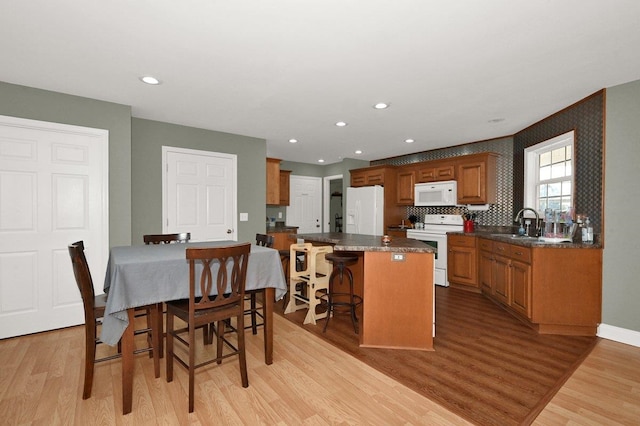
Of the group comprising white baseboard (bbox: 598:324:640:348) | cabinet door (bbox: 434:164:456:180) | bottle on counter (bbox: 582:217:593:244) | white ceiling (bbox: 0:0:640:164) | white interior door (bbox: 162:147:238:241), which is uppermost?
white ceiling (bbox: 0:0:640:164)

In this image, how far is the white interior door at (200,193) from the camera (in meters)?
4.20

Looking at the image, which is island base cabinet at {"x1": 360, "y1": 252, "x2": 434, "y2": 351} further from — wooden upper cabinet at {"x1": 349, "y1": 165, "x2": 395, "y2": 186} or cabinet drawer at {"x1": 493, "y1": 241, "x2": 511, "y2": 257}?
wooden upper cabinet at {"x1": 349, "y1": 165, "x2": 395, "y2": 186}

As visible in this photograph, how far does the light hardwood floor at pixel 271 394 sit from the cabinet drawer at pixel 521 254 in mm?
991

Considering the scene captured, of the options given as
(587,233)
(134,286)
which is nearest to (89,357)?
(134,286)

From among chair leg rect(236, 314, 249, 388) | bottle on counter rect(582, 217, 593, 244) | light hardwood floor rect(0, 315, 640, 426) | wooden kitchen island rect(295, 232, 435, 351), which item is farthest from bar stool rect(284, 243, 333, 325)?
bottle on counter rect(582, 217, 593, 244)

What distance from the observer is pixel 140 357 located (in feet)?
8.52

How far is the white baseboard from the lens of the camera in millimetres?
2850

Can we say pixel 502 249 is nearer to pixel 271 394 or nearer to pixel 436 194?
pixel 436 194

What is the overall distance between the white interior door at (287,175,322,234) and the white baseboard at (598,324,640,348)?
5.58 metres

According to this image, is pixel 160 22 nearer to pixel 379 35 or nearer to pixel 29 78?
pixel 379 35

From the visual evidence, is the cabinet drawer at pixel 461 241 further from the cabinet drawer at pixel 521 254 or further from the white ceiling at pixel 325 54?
the white ceiling at pixel 325 54

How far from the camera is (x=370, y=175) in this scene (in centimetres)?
646

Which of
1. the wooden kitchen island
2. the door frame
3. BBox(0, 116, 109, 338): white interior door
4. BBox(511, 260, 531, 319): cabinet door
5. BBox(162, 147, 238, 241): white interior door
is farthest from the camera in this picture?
the door frame

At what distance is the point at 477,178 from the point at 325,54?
145 inches
